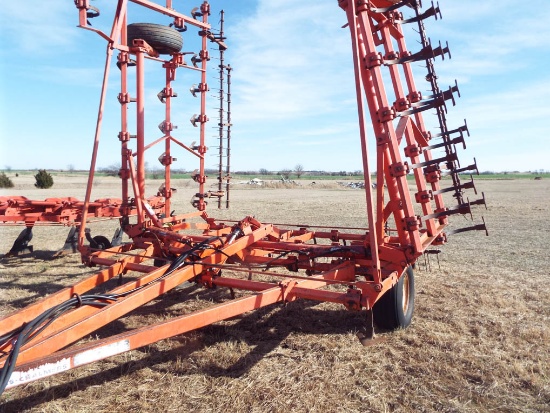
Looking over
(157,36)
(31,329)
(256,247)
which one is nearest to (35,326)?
(31,329)

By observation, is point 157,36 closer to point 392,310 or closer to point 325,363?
point 392,310

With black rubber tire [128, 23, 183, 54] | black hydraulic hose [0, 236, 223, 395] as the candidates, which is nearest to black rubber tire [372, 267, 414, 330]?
black hydraulic hose [0, 236, 223, 395]

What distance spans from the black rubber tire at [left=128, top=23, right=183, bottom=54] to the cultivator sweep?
0.05ft

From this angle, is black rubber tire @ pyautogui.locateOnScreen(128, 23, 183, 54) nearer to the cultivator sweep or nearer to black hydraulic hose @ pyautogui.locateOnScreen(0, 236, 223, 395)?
the cultivator sweep

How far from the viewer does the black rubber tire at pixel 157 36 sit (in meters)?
5.98

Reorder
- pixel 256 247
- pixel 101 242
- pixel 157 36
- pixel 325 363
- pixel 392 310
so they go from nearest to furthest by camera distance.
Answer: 1. pixel 325 363
2. pixel 392 310
3. pixel 256 247
4. pixel 157 36
5. pixel 101 242

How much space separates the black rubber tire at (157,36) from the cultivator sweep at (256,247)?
0.01 meters

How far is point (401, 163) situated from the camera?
394 cm

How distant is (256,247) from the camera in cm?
Result: 520

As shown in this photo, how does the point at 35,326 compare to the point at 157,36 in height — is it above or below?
below

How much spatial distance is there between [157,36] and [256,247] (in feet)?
10.9

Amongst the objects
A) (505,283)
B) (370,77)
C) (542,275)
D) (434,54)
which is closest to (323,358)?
(370,77)

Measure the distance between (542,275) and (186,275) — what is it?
558 cm

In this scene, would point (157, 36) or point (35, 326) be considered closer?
point (35, 326)
